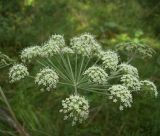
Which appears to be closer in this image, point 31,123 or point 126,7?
point 31,123

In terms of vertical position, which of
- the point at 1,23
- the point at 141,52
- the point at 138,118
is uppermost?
the point at 1,23

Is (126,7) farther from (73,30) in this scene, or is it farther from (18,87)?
(18,87)

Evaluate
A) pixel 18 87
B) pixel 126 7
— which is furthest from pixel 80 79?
pixel 126 7

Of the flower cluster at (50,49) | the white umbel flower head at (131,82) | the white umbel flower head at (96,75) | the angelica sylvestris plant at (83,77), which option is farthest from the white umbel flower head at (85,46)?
the white umbel flower head at (131,82)

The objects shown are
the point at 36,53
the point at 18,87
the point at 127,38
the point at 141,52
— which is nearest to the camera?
the point at 36,53

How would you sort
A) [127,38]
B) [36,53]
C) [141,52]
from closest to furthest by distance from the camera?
[36,53] < [141,52] < [127,38]

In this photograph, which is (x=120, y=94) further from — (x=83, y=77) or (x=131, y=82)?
(x=83, y=77)

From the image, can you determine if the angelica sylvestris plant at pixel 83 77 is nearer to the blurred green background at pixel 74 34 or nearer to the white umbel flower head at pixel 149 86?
the white umbel flower head at pixel 149 86
